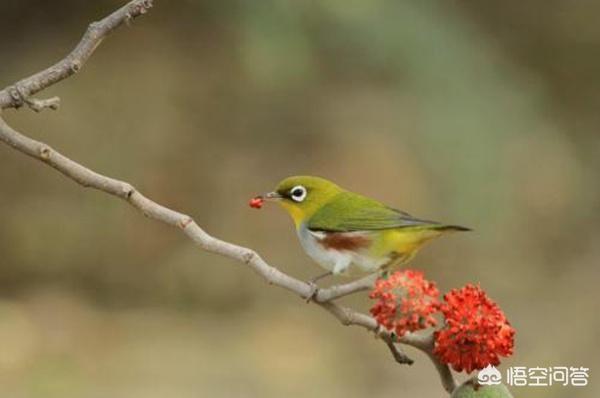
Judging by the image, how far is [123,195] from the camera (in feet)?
2.36

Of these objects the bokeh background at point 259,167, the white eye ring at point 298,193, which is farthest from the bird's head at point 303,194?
the bokeh background at point 259,167

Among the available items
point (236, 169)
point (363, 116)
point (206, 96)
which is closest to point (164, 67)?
point (206, 96)

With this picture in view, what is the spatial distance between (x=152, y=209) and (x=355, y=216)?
18 cm

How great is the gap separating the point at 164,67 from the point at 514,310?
136 centimetres

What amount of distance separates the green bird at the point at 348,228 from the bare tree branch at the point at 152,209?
0.20ft

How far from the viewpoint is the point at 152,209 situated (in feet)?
2.36

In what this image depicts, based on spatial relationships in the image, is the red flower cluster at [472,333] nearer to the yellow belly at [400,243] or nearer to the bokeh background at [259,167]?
the yellow belly at [400,243]

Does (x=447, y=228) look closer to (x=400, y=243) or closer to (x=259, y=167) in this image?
(x=400, y=243)

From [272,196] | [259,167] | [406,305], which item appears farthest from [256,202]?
[259,167]

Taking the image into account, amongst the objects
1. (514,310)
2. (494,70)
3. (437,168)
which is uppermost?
(494,70)

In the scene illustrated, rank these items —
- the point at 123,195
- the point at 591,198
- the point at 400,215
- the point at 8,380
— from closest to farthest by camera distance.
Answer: the point at 123,195, the point at 400,215, the point at 8,380, the point at 591,198

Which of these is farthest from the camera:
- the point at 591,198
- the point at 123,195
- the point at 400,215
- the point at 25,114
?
the point at 591,198

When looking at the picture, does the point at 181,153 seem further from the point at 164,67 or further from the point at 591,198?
the point at 591,198

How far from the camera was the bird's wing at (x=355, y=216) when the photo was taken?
2.67 ft
